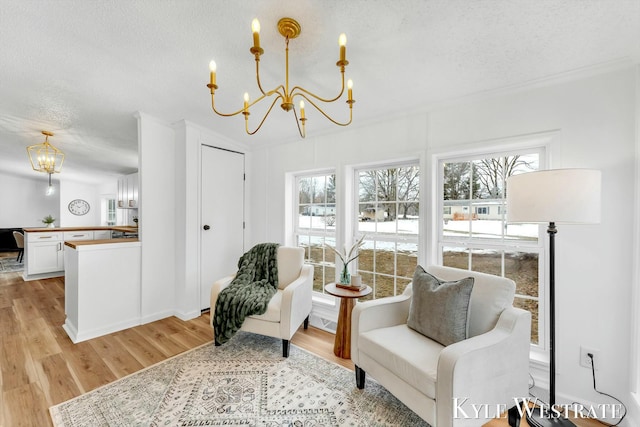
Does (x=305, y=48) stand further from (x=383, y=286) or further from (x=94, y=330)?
(x=94, y=330)

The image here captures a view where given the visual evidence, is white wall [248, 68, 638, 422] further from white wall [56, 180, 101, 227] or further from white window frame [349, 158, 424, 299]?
white wall [56, 180, 101, 227]

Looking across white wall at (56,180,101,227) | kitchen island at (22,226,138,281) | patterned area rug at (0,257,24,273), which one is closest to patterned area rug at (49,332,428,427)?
kitchen island at (22,226,138,281)

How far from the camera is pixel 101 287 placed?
2738mm

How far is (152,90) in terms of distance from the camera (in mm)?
2537

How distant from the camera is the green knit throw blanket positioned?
234 cm

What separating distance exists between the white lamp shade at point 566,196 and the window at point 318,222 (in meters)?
1.94

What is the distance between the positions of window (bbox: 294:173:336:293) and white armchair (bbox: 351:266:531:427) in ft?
4.25

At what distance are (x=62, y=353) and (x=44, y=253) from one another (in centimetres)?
370

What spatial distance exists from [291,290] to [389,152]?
5.08 ft

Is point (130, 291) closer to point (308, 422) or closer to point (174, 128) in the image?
point (174, 128)

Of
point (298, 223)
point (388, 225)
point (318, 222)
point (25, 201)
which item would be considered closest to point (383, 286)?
point (388, 225)

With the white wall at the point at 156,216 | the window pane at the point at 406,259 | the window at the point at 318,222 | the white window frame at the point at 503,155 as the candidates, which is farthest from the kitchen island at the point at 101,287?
the white window frame at the point at 503,155

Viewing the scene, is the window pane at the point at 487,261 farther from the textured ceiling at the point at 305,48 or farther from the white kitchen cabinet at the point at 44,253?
the white kitchen cabinet at the point at 44,253

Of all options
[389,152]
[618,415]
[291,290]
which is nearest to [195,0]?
[389,152]
